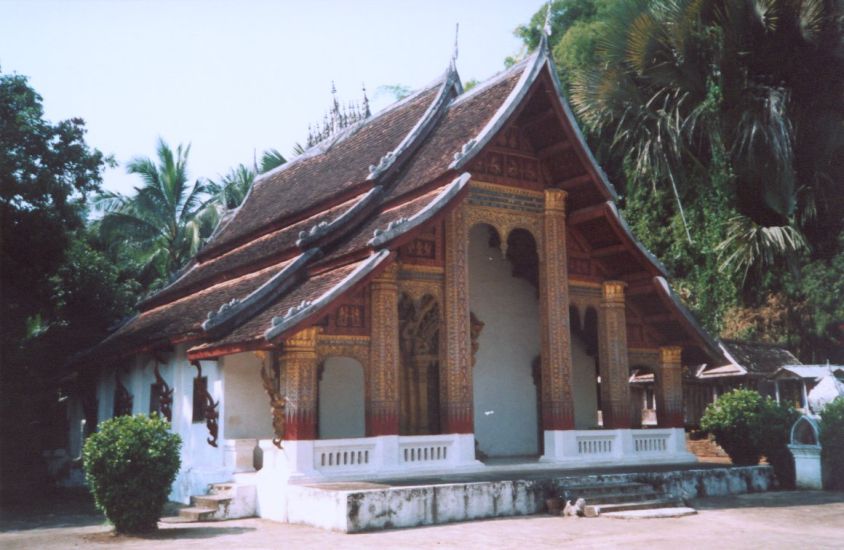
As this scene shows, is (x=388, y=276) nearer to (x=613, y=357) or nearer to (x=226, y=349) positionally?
(x=226, y=349)

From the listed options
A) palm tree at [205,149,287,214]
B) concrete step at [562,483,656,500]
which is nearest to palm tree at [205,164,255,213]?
palm tree at [205,149,287,214]

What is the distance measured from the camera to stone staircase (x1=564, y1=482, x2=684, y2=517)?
11477mm

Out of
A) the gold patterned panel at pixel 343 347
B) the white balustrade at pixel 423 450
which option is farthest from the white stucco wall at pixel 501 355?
the gold patterned panel at pixel 343 347

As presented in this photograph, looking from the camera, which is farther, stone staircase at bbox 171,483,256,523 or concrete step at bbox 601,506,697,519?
stone staircase at bbox 171,483,256,523

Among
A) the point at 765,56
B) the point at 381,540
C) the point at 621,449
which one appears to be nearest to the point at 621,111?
the point at 765,56

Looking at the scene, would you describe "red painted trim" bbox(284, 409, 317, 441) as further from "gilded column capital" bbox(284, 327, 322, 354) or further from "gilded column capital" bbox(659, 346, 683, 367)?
"gilded column capital" bbox(659, 346, 683, 367)

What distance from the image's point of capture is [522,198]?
48.2ft

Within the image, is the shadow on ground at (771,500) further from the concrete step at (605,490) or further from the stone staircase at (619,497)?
the concrete step at (605,490)

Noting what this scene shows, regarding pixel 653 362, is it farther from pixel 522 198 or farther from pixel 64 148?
pixel 64 148

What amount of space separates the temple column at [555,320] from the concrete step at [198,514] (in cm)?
559

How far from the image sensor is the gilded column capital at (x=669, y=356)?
16.3 metres

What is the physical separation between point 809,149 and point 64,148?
19.2m

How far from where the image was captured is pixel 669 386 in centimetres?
1641

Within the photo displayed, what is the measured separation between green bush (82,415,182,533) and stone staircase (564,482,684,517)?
544 centimetres
